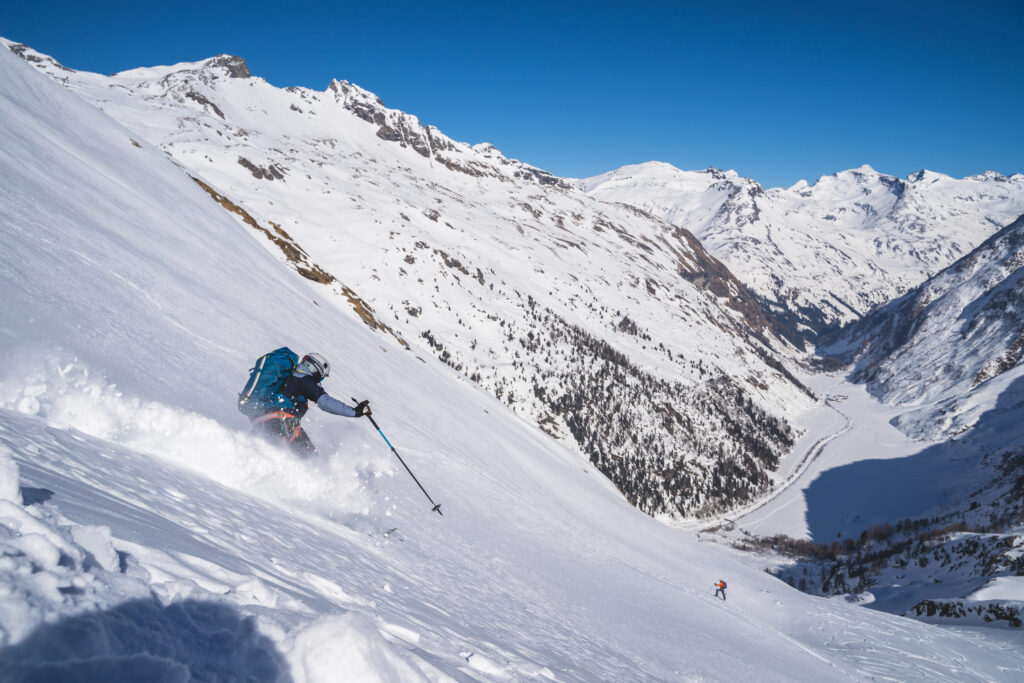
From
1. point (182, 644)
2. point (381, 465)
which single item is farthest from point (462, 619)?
point (381, 465)

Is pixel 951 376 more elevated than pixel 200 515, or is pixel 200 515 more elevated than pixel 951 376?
pixel 951 376

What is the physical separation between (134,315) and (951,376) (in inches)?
7200

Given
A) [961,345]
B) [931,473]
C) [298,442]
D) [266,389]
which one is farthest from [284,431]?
[961,345]

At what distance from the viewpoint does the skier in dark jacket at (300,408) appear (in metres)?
8.53

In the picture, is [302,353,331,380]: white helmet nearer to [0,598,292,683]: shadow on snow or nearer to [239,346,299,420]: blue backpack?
[239,346,299,420]: blue backpack

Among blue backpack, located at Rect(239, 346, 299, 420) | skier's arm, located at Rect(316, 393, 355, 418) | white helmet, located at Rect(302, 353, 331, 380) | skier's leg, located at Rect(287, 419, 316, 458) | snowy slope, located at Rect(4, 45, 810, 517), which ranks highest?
snowy slope, located at Rect(4, 45, 810, 517)

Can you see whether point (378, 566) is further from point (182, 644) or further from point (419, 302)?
point (419, 302)

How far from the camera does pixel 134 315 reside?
31.9ft

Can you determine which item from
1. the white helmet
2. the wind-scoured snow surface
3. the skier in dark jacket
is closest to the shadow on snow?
the wind-scoured snow surface

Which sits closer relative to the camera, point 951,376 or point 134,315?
point 134,315

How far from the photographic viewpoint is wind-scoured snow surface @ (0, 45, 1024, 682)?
2619 mm

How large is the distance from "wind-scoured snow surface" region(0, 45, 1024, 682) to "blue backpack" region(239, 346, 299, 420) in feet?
1.65

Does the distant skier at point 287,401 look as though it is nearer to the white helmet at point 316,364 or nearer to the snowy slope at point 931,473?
the white helmet at point 316,364

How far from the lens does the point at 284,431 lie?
873 cm
